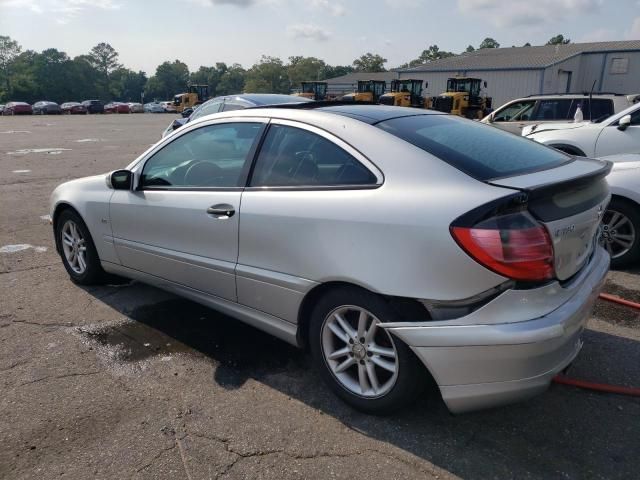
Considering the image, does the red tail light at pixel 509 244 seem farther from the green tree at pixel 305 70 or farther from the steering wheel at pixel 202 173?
the green tree at pixel 305 70

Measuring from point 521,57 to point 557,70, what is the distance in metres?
5.05

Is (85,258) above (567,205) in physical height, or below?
below

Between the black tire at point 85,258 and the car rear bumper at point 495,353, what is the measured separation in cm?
312

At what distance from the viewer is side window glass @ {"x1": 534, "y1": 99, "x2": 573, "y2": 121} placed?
→ 10.2m

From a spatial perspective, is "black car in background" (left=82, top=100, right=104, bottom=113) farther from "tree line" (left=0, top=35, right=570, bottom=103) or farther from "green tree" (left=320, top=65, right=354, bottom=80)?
"green tree" (left=320, top=65, right=354, bottom=80)

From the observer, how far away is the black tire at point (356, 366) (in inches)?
100

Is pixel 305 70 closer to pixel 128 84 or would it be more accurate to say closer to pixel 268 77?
pixel 268 77

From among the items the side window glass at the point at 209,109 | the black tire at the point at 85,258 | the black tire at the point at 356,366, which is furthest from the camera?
the side window glass at the point at 209,109

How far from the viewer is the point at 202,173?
3625mm

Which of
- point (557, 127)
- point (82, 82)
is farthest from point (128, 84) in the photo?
point (557, 127)

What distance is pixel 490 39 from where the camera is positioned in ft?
423

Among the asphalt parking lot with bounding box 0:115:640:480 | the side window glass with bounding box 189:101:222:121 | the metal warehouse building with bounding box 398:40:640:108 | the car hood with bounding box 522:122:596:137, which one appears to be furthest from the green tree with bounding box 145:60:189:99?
the asphalt parking lot with bounding box 0:115:640:480

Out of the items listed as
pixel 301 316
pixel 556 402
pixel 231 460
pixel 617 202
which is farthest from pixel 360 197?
pixel 617 202

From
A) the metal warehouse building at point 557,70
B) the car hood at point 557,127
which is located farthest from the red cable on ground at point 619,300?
the metal warehouse building at point 557,70
